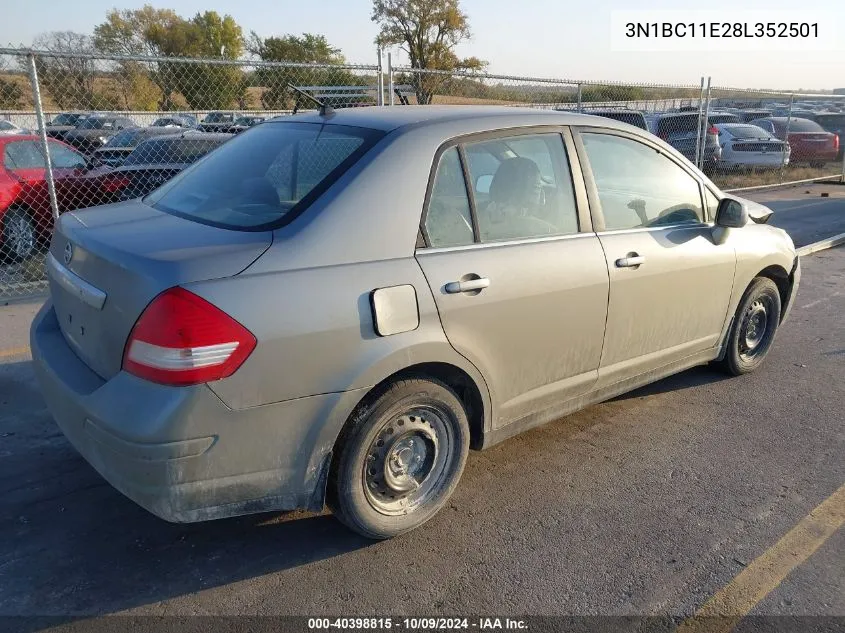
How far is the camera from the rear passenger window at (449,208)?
2.96m

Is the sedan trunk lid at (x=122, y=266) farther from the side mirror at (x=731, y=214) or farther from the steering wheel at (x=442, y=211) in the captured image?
the side mirror at (x=731, y=214)

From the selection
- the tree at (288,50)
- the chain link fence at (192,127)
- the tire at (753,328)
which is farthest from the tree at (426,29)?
the tire at (753,328)

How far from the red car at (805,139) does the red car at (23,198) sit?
17116mm

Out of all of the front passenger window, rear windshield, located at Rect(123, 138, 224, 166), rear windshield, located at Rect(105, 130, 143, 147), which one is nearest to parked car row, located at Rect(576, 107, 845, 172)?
rear windshield, located at Rect(123, 138, 224, 166)

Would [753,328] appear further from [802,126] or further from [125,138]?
[802,126]

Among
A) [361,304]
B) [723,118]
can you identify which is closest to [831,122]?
[723,118]

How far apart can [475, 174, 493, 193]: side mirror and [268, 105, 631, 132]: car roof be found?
0.24 m

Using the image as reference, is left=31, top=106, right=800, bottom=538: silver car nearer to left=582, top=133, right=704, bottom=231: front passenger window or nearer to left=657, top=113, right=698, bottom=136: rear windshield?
left=582, top=133, right=704, bottom=231: front passenger window

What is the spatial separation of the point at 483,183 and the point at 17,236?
690cm

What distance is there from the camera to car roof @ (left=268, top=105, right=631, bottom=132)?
316cm

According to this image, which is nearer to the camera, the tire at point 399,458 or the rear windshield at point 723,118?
the tire at point 399,458

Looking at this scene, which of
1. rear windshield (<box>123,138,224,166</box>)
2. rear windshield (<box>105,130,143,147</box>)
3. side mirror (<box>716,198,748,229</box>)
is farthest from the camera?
rear windshield (<box>105,130,143,147</box>)

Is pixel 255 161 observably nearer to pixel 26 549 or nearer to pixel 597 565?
pixel 26 549

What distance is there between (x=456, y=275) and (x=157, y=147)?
8172mm
